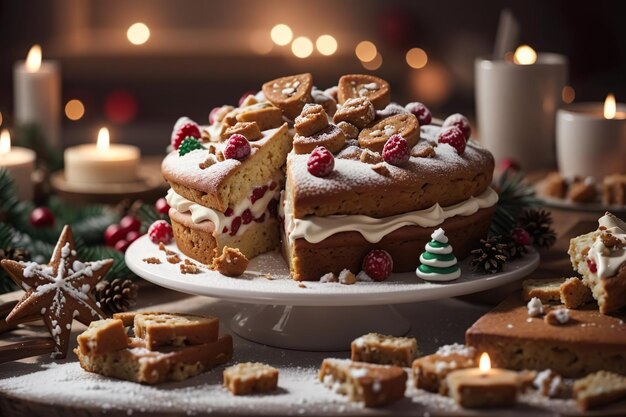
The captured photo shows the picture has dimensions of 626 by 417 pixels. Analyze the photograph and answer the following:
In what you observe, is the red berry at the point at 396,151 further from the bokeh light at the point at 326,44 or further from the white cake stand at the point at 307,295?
the bokeh light at the point at 326,44

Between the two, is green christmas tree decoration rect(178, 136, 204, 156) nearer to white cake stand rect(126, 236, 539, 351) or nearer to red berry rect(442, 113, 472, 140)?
white cake stand rect(126, 236, 539, 351)

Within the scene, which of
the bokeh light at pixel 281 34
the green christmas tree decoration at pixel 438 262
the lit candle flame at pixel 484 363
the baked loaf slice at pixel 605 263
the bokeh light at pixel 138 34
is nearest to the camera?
the lit candle flame at pixel 484 363

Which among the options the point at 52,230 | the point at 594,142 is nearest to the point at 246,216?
the point at 52,230

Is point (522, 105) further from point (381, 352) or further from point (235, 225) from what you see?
point (381, 352)

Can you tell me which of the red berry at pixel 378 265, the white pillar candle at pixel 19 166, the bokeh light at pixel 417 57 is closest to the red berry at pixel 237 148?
the red berry at pixel 378 265

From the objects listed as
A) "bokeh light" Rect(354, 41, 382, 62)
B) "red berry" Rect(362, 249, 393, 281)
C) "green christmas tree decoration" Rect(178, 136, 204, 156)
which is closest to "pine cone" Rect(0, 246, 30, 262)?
"green christmas tree decoration" Rect(178, 136, 204, 156)

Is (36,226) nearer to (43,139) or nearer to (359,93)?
(43,139)

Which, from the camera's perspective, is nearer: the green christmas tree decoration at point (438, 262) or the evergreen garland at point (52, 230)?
the green christmas tree decoration at point (438, 262)
